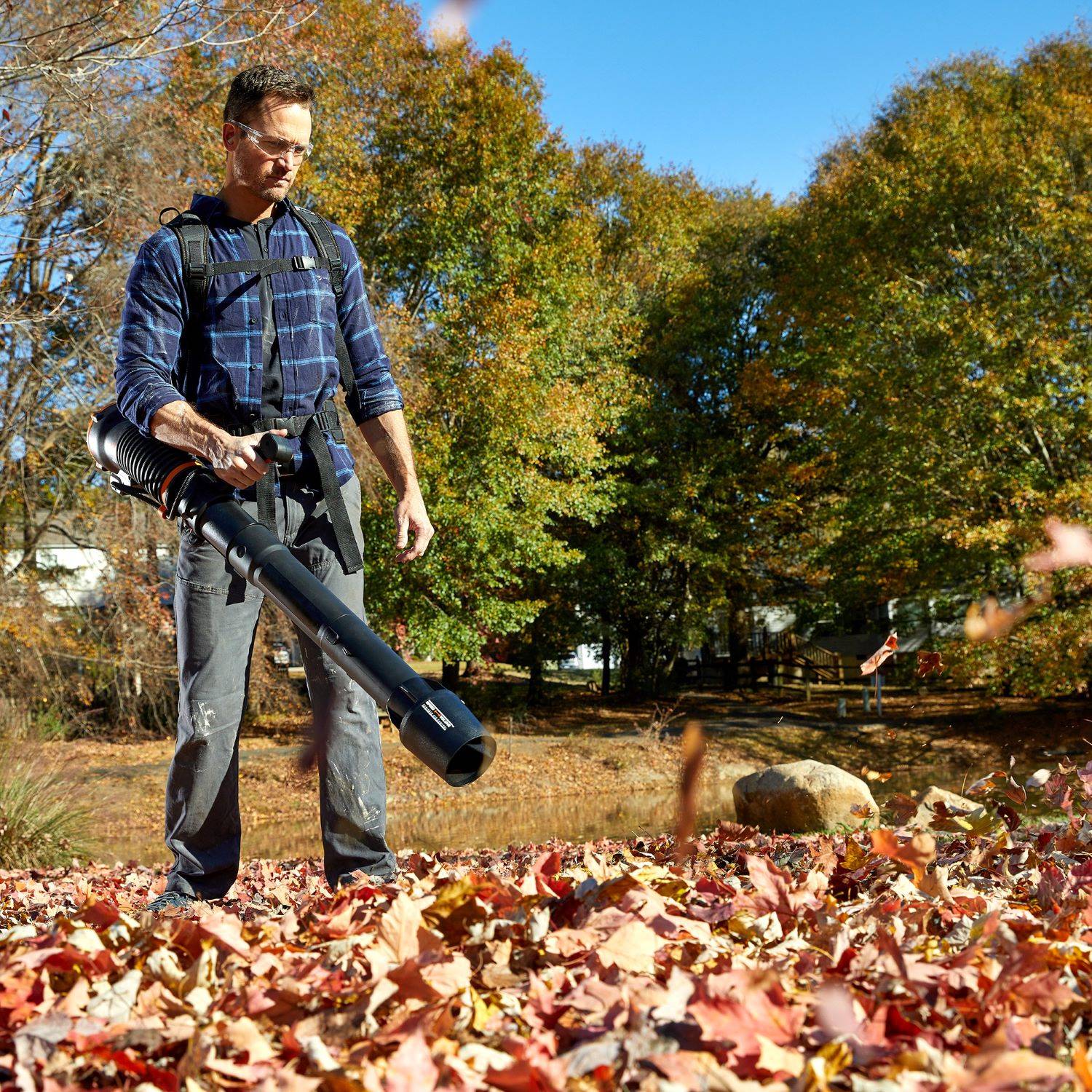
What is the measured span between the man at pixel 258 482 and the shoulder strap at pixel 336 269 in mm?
84

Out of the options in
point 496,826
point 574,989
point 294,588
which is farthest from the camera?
point 496,826

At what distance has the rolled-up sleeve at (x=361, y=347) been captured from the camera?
348 centimetres

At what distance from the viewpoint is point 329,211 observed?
56.1 ft

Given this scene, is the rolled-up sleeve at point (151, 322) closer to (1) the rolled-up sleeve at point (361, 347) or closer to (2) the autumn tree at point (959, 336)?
(1) the rolled-up sleeve at point (361, 347)

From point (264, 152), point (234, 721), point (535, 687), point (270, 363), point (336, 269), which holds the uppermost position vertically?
point (264, 152)

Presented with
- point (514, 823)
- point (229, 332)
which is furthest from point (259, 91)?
point (514, 823)

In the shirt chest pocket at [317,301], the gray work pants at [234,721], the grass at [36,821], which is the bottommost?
the grass at [36,821]

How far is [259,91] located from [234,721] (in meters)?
1.80

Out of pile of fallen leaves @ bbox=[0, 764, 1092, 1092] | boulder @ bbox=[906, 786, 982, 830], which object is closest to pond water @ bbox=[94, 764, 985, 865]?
boulder @ bbox=[906, 786, 982, 830]

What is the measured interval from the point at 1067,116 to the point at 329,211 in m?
13.0

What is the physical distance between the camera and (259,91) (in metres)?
3.05

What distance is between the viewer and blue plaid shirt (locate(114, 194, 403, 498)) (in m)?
3.07

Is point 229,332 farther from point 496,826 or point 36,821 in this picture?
point 496,826

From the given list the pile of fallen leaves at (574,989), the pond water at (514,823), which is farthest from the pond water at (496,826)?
the pile of fallen leaves at (574,989)
